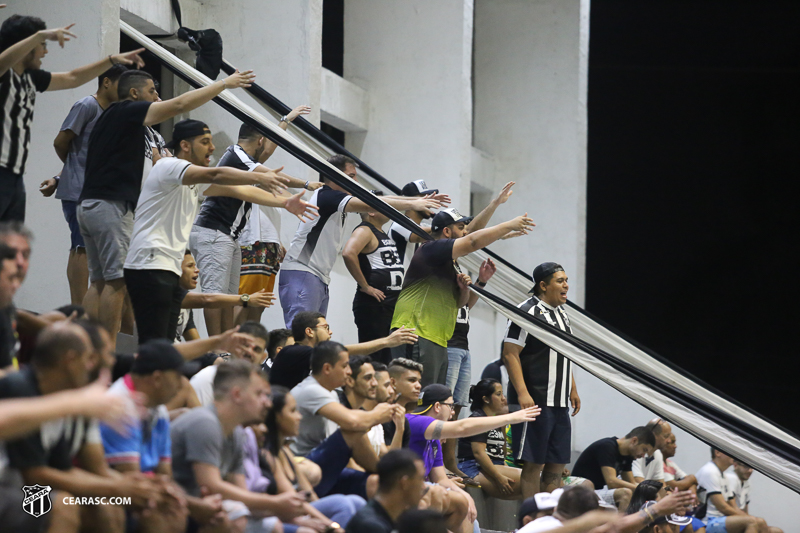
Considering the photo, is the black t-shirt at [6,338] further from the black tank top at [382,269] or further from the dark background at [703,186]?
the dark background at [703,186]

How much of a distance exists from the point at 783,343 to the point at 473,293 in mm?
7117

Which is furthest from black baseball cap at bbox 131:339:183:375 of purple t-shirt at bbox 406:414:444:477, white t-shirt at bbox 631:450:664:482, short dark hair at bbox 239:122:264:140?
white t-shirt at bbox 631:450:664:482

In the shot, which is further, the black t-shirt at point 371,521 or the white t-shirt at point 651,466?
the white t-shirt at point 651,466

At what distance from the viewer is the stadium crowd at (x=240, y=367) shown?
272 centimetres

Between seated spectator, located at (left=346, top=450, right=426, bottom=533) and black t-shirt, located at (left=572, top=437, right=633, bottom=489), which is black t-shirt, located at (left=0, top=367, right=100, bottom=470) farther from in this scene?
black t-shirt, located at (left=572, top=437, right=633, bottom=489)

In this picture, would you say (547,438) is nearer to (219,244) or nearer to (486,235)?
(486,235)

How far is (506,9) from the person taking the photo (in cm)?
1176

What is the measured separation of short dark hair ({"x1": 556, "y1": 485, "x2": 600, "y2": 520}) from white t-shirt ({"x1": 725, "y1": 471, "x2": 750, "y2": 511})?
4.84 meters

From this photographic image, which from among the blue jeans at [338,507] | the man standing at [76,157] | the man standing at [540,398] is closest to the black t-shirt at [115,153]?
the man standing at [76,157]

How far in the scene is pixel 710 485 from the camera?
811 centimetres

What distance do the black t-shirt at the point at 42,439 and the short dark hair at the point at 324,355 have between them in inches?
61.7

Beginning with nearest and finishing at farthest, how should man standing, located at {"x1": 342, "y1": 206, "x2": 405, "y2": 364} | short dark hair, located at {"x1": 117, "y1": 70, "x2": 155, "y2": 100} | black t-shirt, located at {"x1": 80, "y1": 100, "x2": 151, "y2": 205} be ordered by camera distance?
black t-shirt, located at {"x1": 80, "y1": 100, "x2": 151, "y2": 205}, short dark hair, located at {"x1": 117, "y1": 70, "x2": 155, "y2": 100}, man standing, located at {"x1": 342, "y1": 206, "x2": 405, "y2": 364}

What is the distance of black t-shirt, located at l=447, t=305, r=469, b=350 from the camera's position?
6.35 m

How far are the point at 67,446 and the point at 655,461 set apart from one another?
5.73 meters
